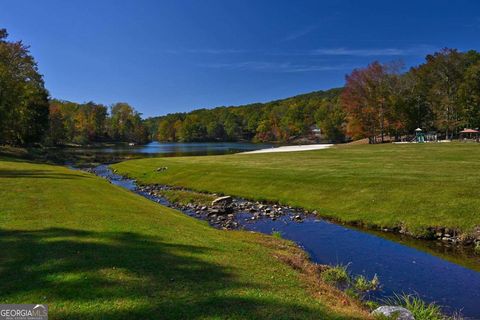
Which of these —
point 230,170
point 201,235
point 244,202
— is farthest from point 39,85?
point 201,235

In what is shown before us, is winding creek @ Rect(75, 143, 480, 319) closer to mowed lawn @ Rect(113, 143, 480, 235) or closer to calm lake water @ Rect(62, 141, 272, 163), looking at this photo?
mowed lawn @ Rect(113, 143, 480, 235)

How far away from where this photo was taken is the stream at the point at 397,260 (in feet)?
42.5

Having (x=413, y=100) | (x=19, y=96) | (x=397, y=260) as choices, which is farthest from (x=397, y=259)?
(x=413, y=100)

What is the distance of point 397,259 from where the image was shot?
55.7 feet

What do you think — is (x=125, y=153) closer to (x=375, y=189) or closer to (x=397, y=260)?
(x=375, y=189)

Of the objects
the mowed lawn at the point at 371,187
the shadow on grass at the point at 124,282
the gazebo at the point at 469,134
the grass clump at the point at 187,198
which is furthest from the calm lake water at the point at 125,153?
the shadow on grass at the point at 124,282

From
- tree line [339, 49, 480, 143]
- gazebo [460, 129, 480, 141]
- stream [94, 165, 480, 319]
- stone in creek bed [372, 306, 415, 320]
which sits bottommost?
stream [94, 165, 480, 319]

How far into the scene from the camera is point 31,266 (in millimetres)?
10531

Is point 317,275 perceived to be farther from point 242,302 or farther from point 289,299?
point 242,302

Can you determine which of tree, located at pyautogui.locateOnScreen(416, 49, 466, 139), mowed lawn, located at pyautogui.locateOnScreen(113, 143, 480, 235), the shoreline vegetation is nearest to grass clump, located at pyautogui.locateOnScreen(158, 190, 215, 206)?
the shoreline vegetation

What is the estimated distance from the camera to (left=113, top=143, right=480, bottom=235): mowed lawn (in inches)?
873

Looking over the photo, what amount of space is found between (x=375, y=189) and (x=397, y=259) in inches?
455

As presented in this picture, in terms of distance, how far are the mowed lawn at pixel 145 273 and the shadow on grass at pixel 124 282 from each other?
2 cm

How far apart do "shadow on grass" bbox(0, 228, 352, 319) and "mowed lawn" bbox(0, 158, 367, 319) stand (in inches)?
0.9
